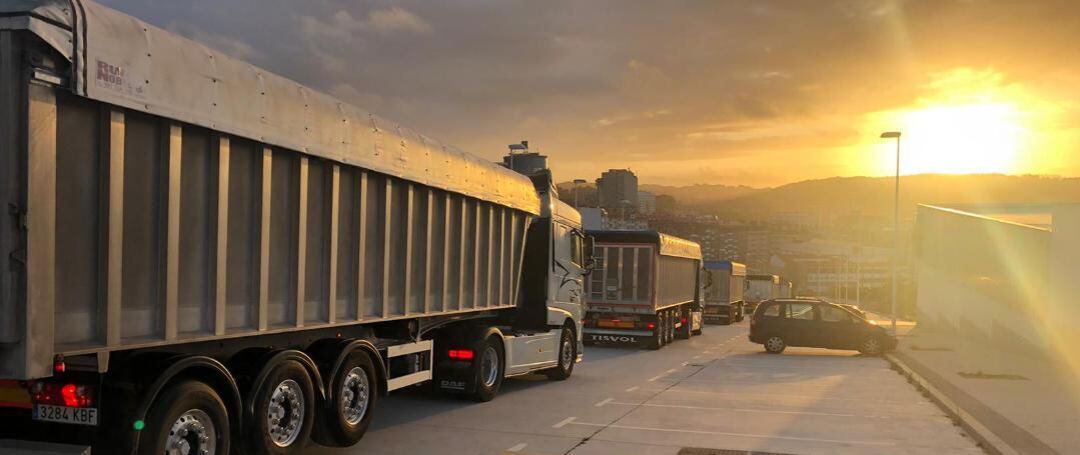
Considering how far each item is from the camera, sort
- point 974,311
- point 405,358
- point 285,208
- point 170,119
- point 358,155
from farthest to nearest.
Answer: point 974,311 < point 405,358 < point 358,155 < point 285,208 < point 170,119

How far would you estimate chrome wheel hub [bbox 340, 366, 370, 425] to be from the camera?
848 centimetres

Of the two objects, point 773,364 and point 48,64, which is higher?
point 48,64

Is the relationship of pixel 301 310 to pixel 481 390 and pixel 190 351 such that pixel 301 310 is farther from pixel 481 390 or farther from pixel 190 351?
pixel 481 390

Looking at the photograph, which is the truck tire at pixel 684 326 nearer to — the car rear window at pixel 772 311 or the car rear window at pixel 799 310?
the car rear window at pixel 772 311

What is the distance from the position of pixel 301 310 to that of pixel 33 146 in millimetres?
2937

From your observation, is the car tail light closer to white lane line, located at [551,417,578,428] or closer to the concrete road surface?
the concrete road surface

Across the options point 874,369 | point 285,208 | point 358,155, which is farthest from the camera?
point 874,369

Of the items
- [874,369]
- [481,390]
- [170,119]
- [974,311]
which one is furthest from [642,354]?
[170,119]

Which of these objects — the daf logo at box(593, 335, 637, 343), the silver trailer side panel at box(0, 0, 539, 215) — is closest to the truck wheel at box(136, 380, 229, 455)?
the silver trailer side panel at box(0, 0, 539, 215)

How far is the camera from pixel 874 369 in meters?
19.9

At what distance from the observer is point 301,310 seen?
293 inches

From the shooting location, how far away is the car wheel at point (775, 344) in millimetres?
23859

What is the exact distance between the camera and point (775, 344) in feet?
78.6

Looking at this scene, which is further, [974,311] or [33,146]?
[974,311]
